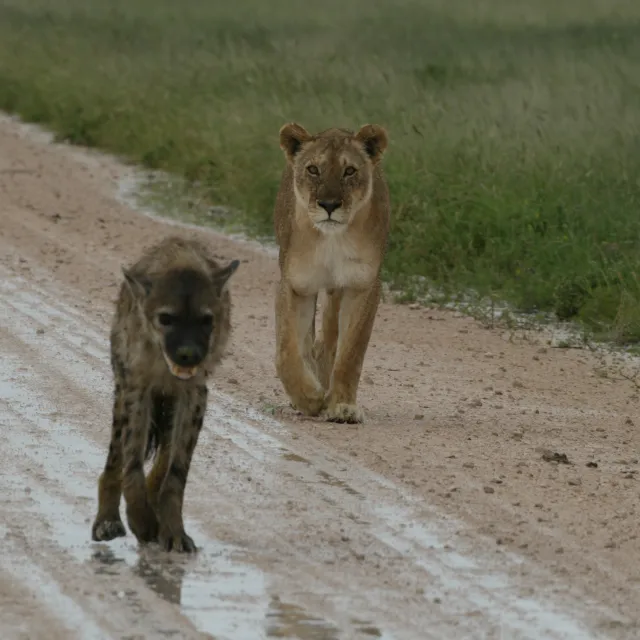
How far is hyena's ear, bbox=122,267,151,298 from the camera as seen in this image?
6246 mm

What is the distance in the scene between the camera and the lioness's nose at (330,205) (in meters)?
8.91

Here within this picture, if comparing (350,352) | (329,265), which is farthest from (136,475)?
(329,265)

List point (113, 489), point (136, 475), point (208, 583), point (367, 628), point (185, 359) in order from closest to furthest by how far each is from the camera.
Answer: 1. point (367, 628)
2. point (208, 583)
3. point (185, 359)
4. point (136, 475)
5. point (113, 489)

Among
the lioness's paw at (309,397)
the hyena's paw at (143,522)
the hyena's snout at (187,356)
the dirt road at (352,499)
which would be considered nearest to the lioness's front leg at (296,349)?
the lioness's paw at (309,397)

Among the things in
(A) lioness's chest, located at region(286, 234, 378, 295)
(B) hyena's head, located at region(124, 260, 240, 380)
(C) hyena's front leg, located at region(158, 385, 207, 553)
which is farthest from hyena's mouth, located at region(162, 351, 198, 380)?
(A) lioness's chest, located at region(286, 234, 378, 295)

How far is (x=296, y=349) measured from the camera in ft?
29.1

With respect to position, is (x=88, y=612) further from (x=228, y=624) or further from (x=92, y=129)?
(x=92, y=129)

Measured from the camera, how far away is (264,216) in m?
16.1

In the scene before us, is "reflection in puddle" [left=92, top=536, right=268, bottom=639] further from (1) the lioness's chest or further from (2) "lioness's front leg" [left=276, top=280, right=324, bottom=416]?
(1) the lioness's chest

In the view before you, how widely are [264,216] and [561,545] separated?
32.5 ft

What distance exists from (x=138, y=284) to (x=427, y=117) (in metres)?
12.2

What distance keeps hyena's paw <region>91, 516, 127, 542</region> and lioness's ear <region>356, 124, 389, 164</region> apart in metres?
3.35

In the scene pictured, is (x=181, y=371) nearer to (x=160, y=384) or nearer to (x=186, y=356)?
(x=186, y=356)

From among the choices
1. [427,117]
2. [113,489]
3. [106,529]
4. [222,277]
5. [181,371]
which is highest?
[427,117]
